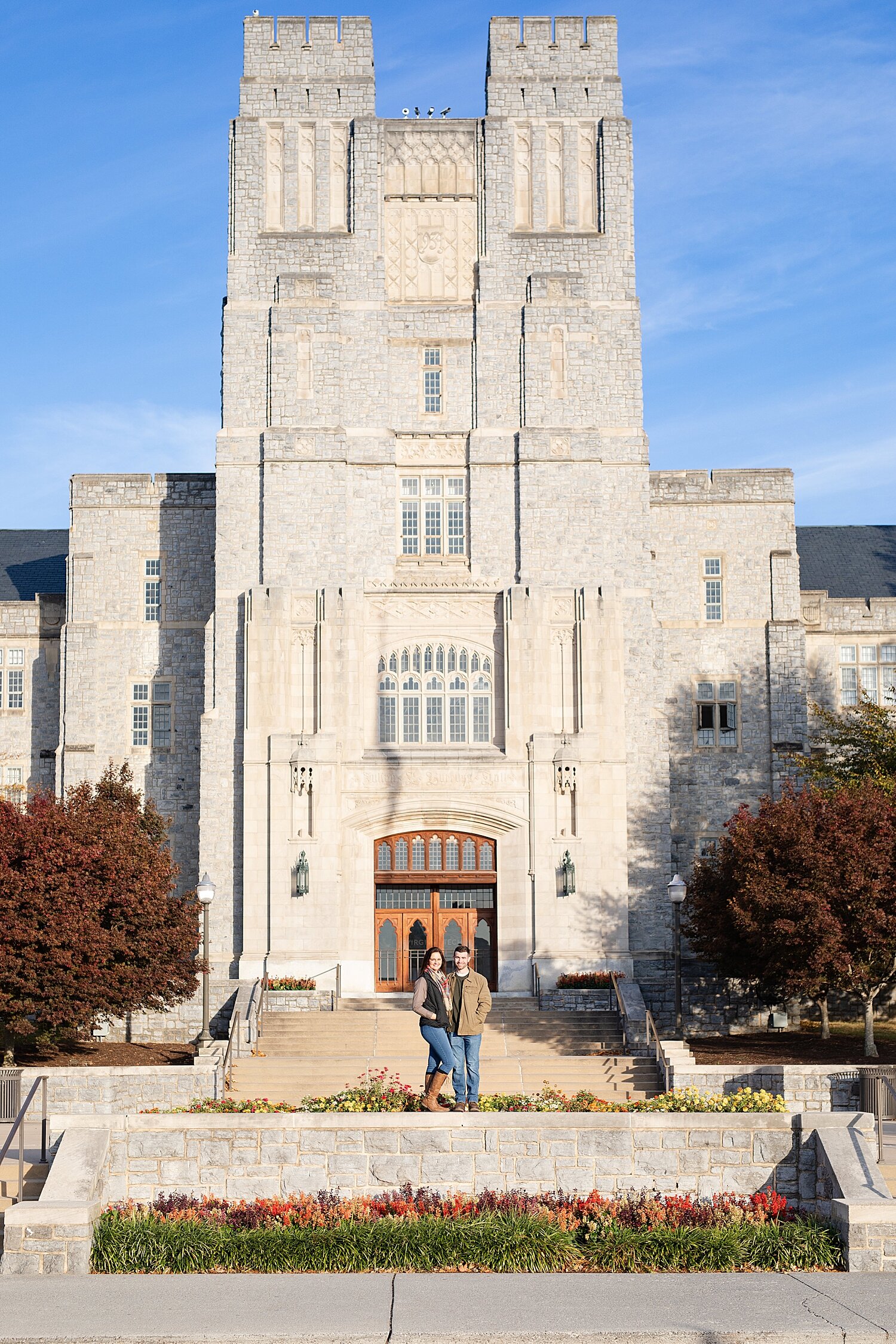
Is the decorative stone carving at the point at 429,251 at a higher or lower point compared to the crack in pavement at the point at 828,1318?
higher

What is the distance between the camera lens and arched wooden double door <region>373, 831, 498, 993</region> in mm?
35906

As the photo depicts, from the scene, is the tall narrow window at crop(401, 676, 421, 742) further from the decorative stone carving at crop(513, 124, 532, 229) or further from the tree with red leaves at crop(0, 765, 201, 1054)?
the decorative stone carving at crop(513, 124, 532, 229)

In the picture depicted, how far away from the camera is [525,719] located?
3581 centimetres

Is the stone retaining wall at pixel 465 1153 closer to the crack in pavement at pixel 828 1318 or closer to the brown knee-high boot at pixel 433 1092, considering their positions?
the brown knee-high boot at pixel 433 1092

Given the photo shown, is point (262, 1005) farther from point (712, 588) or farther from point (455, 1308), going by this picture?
point (455, 1308)

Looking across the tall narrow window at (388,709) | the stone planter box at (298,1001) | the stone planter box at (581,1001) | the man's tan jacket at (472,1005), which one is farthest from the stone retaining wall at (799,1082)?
the tall narrow window at (388,709)

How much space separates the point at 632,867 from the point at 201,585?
12415mm

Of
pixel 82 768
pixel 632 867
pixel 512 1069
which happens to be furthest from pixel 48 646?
pixel 512 1069

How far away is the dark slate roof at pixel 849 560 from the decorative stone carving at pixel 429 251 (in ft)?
41.6

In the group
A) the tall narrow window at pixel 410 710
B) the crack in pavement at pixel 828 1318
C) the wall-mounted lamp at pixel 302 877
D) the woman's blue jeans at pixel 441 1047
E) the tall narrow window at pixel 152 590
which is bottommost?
the crack in pavement at pixel 828 1318

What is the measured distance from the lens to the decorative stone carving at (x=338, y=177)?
38125mm

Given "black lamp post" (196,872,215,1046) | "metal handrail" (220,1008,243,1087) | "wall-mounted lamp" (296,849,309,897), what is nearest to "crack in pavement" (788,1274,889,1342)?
"metal handrail" (220,1008,243,1087)

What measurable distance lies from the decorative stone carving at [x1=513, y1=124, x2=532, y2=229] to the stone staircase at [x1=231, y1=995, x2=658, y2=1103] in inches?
713

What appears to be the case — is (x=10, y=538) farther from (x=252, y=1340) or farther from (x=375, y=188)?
(x=252, y=1340)
